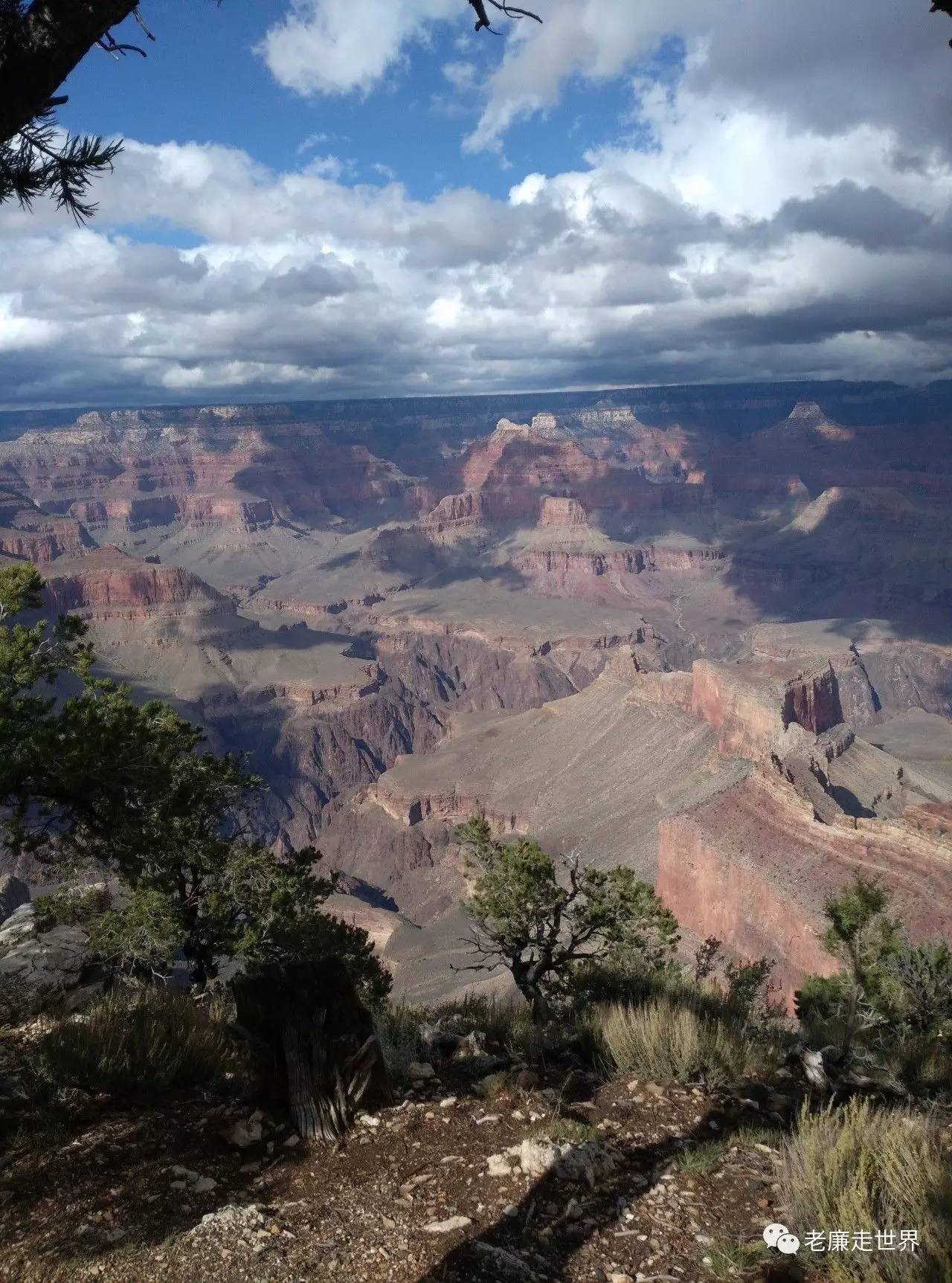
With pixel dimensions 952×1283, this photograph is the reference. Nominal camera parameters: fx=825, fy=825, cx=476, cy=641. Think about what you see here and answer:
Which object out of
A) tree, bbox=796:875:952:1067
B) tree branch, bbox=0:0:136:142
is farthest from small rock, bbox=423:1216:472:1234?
tree branch, bbox=0:0:136:142

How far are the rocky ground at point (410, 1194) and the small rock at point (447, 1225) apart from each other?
0.7 inches

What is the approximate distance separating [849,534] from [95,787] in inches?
7374

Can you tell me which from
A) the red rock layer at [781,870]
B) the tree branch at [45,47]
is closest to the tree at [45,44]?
the tree branch at [45,47]

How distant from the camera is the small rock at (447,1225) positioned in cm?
511

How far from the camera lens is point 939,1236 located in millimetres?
4207

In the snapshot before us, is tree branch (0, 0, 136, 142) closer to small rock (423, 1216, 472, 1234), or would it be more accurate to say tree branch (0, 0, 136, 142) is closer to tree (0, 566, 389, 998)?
tree (0, 566, 389, 998)

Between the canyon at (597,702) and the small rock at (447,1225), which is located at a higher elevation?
the small rock at (447,1225)

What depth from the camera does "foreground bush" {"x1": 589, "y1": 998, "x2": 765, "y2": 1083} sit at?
791cm

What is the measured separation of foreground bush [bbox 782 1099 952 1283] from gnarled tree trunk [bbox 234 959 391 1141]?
3322 millimetres

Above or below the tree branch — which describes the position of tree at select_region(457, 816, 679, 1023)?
below

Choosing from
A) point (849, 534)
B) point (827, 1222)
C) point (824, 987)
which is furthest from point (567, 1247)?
point (849, 534)

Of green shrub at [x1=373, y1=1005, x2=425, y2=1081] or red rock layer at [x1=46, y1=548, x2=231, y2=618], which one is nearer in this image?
green shrub at [x1=373, y1=1005, x2=425, y2=1081]

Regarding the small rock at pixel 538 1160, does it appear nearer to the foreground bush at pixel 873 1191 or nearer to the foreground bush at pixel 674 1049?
the foreground bush at pixel 873 1191

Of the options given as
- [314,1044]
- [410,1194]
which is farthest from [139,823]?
[410,1194]
